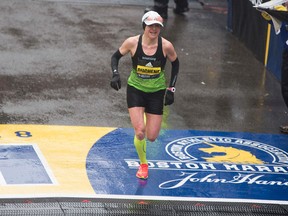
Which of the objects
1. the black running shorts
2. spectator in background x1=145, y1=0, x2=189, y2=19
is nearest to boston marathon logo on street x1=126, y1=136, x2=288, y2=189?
the black running shorts

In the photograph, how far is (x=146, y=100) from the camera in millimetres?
9141

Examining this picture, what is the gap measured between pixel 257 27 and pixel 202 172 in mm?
6680

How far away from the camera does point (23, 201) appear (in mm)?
8203

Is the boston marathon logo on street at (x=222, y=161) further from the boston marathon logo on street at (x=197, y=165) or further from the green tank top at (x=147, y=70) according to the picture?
the green tank top at (x=147, y=70)

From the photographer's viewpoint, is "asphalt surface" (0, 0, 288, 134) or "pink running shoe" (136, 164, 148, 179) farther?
Answer: "asphalt surface" (0, 0, 288, 134)

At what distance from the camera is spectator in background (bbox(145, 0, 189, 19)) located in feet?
58.5

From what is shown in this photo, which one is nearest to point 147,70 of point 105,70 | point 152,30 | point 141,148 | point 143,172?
point 152,30

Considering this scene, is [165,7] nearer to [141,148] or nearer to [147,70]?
[147,70]

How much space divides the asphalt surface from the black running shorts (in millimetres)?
2153

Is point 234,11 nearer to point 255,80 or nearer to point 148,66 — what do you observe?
point 255,80

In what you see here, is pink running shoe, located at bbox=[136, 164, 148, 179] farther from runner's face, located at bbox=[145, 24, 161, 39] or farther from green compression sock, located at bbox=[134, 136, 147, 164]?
runner's face, located at bbox=[145, 24, 161, 39]

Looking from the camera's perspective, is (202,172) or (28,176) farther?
(202,172)

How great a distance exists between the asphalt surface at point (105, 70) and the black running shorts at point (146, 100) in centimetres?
215

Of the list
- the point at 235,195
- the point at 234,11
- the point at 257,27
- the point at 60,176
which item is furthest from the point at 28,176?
the point at 234,11
